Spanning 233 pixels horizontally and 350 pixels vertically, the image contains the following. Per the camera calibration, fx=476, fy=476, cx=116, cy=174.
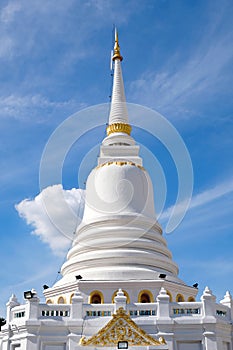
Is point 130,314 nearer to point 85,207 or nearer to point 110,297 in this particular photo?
point 110,297

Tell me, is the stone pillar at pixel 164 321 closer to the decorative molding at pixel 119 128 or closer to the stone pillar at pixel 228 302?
the stone pillar at pixel 228 302

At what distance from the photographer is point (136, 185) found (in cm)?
3919

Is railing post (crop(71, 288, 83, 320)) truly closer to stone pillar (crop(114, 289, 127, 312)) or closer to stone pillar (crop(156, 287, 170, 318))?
stone pillar (crop(114, 289, 127, 312))

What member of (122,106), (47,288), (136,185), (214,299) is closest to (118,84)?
(122,106)

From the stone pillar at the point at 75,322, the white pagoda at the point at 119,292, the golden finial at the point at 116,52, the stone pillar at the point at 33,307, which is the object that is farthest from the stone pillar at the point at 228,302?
the golden finial at the point at 116,52

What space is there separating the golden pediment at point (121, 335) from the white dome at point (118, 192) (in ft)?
35.2

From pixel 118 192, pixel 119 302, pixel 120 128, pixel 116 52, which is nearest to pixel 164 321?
pixel 119 302

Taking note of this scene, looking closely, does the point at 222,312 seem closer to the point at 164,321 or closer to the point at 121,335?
the point at 164,321

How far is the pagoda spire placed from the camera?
43.4 metres

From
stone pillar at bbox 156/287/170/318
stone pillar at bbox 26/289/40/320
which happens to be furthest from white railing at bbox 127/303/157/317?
stone pillar at bbox 26/289/40/320

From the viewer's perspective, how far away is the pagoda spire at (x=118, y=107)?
142 feet

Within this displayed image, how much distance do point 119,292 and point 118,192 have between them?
11.1 meters

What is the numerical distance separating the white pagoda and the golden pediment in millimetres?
54

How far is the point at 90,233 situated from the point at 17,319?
9071 millimetres
